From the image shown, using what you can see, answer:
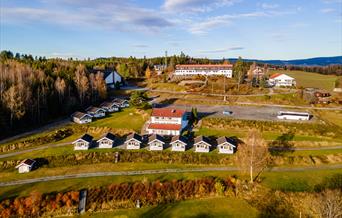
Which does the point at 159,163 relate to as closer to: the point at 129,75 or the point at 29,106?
the point at 29,106

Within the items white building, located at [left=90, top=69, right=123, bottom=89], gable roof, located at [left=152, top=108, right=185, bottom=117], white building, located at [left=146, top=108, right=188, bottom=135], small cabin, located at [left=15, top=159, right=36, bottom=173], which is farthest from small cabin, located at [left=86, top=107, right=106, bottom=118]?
white building, located at [left=90, top=69, right=123, bottom=89]

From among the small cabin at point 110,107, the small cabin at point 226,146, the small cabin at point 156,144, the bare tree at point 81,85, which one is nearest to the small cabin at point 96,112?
the small cabin at point 110,107

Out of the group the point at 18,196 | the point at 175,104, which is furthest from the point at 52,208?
the point at 175,104

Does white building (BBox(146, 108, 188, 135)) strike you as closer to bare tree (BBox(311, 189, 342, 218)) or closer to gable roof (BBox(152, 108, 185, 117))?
gable roof (BBox(152, 108, 185, 117))

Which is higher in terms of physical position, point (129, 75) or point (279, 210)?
point (129, 75)

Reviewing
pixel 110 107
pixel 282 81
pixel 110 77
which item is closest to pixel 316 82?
pixel 282 81
